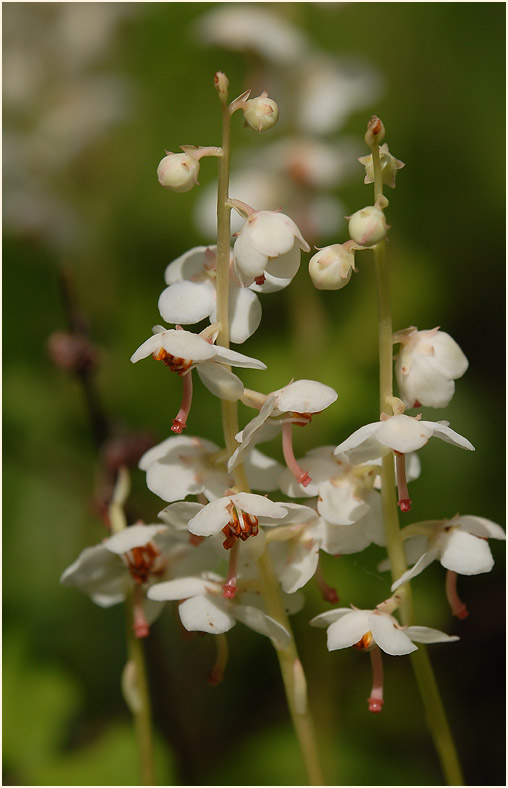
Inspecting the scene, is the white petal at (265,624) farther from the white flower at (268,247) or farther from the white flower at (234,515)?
the white flower at (268,247)

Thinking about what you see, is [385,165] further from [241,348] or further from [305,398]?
[241,348]

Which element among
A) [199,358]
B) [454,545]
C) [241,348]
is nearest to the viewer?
[199,358]

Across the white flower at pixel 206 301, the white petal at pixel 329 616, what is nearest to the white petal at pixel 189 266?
the white flower at pixel 206 301

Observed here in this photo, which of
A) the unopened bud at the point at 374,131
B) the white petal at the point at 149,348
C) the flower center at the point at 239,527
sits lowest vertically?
the flower center at the point at 239,527

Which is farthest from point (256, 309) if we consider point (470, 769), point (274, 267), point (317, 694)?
point (470, 769)

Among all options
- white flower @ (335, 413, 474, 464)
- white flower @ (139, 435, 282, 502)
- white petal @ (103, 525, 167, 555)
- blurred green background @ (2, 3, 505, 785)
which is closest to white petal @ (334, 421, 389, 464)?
white flower @ (335, 413, 474, 464)

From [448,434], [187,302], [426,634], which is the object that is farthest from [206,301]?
[426,634]

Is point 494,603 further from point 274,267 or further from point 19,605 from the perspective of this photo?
point 274,267
